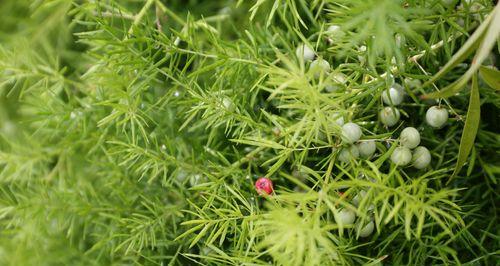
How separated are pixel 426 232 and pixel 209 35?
25 centimetres

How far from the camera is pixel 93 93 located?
63 centimetres

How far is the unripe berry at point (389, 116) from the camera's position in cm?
46

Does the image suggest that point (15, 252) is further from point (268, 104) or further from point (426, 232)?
point (426, 232)

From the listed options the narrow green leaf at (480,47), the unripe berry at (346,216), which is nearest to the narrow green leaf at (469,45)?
the narrow green leaf at (480,47)

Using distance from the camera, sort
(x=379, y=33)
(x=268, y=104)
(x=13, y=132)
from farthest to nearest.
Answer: (x=13, y=132)
(x=268, y=104)
(x=379, y=33)

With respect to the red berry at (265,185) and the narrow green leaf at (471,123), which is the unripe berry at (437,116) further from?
the red berry at (265,185)

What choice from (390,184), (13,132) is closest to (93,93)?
(13,132)

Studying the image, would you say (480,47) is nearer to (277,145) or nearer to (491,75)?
(491,75)

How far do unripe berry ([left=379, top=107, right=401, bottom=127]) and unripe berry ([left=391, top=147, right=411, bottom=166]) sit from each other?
28mm

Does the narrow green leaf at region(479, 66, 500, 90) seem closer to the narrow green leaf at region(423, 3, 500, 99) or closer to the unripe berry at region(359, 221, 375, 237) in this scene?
the narrow green leaf at region(423, 3, 500, 99)

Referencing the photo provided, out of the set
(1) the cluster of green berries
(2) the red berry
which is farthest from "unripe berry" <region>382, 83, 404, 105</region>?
(2) the red berry

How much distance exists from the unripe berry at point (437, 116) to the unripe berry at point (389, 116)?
1.0 inches

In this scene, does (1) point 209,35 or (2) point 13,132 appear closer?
(1) point 209,35

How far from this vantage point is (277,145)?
45 cm
